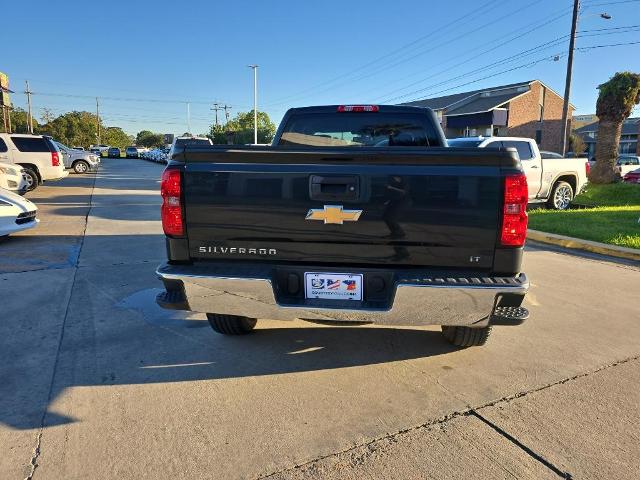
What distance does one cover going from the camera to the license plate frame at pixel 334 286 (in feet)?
9.86

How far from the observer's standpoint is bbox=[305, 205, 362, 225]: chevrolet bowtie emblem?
2.93 metres

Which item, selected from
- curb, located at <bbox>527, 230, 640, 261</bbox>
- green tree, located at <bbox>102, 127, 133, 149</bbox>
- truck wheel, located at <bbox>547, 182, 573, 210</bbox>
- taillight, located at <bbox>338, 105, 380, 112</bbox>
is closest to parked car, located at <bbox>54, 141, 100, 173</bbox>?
truck wheel, located at <bbox>547, 182, 573, 210</bbox>

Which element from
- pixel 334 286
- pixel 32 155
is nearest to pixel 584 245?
pixel 334 286

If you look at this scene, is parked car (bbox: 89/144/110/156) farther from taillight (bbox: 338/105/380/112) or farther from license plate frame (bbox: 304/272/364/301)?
license plate frame (bbox: 304/272/364/301)

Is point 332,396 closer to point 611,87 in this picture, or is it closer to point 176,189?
point 176,189

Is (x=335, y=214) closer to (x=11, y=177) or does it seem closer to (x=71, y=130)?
(x=11, y=177)

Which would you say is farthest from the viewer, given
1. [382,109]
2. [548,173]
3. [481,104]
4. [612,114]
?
[481,104]

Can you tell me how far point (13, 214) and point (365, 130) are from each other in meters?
6.43

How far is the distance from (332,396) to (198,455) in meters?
0.98

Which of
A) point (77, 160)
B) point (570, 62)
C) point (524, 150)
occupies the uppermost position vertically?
point (570, 62)

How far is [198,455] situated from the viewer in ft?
8.29

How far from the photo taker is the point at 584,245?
8.38 metres

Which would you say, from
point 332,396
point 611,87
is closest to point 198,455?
point 332,396

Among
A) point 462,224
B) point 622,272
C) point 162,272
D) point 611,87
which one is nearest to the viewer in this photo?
point 462,224
